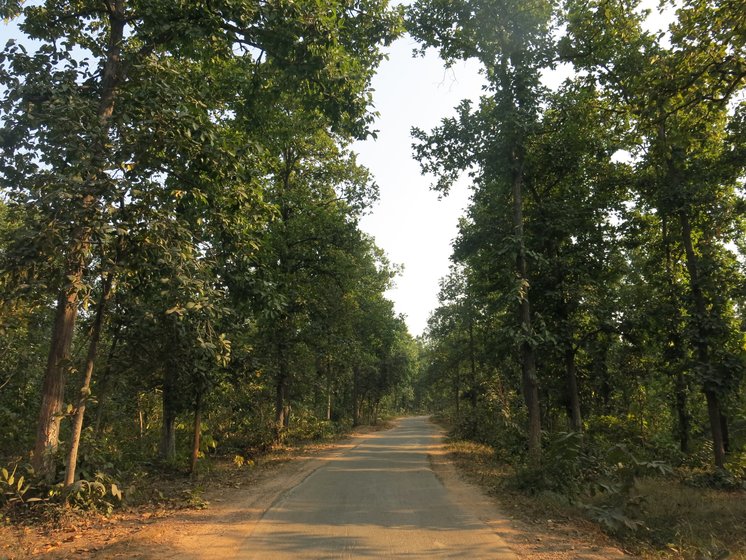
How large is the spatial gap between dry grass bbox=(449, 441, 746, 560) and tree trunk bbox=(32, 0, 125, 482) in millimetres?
7990

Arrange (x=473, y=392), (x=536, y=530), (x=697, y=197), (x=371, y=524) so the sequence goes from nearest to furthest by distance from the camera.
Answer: (x=536, y=530)
(x=371, y=524)
(x=697, y=197)
(x=473, y=392)

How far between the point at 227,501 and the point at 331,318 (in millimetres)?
13257

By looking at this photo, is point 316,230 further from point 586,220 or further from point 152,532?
point 152,532

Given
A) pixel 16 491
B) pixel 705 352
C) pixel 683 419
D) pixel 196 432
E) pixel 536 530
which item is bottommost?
pixel 536 530

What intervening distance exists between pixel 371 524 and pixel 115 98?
903 cm

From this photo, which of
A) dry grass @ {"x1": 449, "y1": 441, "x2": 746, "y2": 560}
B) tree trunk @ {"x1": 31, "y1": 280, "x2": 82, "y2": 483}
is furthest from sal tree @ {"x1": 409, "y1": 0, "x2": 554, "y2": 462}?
tree trunk @ {"x1": 31, "y1": 280, "x2": 82, "y2": 483}

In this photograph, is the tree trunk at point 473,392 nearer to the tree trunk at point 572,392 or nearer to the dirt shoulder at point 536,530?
the tree trunk at point 572,392

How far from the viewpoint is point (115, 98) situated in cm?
919

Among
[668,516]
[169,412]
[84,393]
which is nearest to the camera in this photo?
[84,393]

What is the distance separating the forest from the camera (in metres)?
7.45

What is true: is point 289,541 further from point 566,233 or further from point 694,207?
point 694,207

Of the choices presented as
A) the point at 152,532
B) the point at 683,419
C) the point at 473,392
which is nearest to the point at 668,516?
the point at 152,532

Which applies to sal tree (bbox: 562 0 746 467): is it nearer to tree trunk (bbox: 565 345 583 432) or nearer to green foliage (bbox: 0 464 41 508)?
tree trunk (bbox: 565 345 583 432)

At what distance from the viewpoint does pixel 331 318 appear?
73.0 ft
